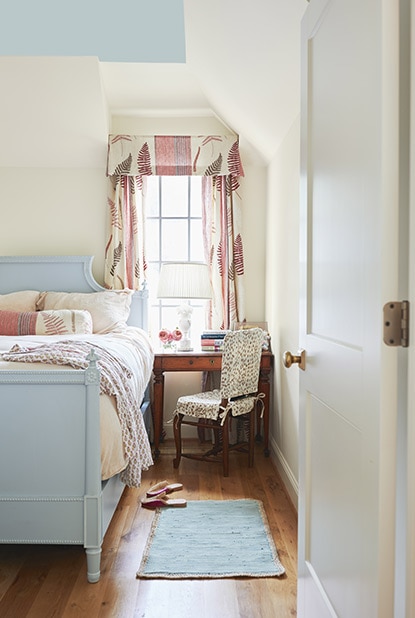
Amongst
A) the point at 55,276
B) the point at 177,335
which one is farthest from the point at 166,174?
the point at 177,335

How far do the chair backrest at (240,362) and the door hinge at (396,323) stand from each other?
2640mm

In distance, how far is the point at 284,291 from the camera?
363 centimetres

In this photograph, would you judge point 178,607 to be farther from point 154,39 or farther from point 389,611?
point 154,39

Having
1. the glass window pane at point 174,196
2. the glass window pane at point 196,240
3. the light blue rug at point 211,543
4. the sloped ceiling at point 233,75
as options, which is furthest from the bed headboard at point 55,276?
the light blue rug at point 211,543

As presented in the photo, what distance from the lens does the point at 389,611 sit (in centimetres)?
99

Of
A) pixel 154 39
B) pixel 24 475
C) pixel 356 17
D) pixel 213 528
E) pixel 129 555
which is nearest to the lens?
pixel 356 17

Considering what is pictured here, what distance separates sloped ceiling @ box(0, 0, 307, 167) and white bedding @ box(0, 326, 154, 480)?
5.36 feet

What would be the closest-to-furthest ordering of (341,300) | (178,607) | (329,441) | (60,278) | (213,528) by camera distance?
(341,300) → (329,441) → (178,607) → (213,528) → (60,278)

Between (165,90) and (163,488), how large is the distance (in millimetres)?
2966

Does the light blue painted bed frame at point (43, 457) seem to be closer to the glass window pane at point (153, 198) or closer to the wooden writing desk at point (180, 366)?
the wooden writing desk at point (180, 366)

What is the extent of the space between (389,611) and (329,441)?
43cm

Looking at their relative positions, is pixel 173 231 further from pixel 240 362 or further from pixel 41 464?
pixel 41 464

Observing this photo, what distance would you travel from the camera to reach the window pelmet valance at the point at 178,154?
4.46 m

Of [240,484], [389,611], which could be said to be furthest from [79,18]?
[389,611]
